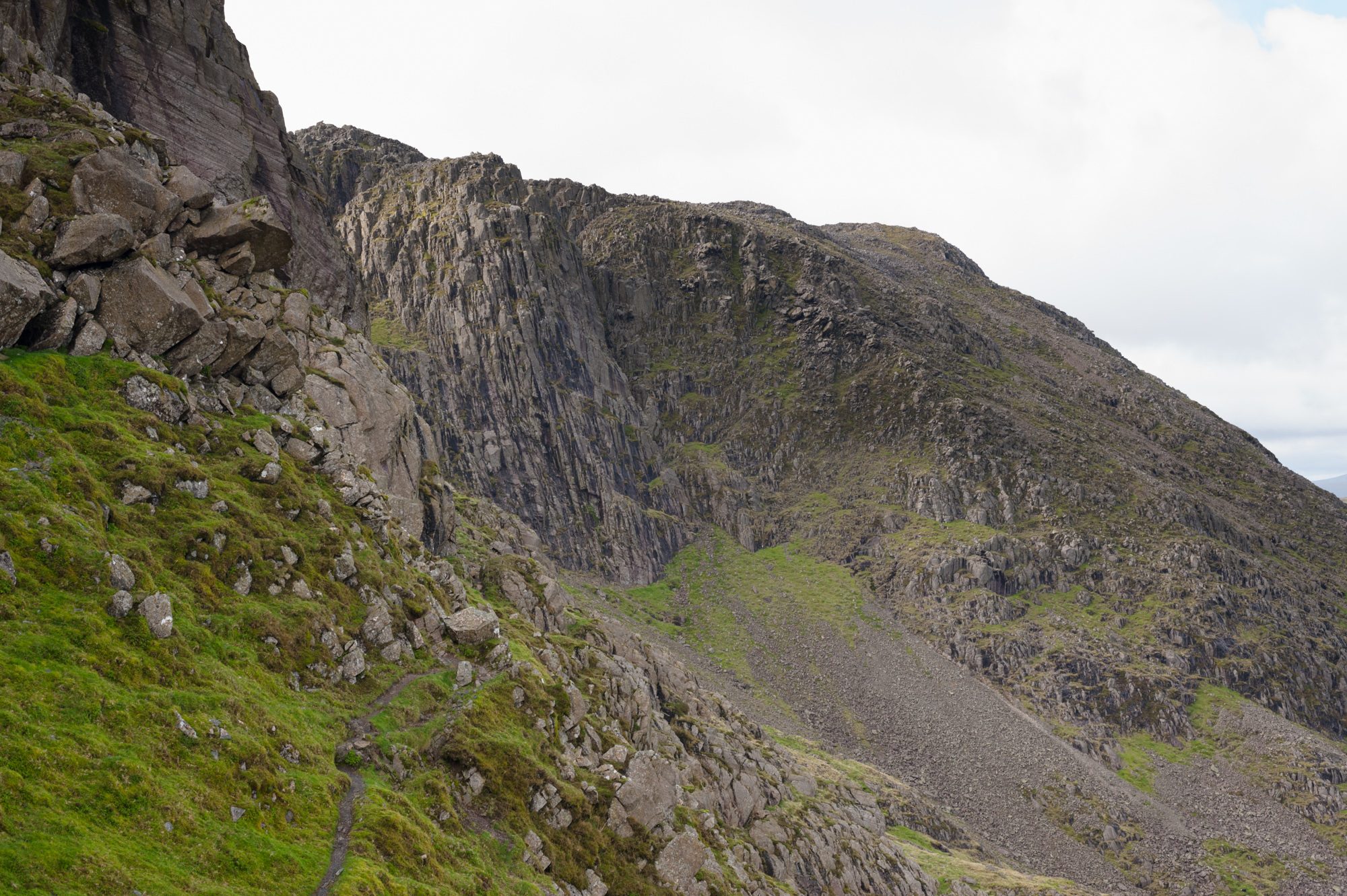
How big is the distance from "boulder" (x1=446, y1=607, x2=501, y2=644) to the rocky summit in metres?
0.18

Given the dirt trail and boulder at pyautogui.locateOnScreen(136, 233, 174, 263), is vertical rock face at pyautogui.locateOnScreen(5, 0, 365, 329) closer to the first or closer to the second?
boulder at pyautogui.locateOnScreen(136, 233, 174, 263)

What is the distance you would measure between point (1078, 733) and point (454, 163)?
572 ft

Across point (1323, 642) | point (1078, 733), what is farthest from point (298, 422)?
point (1323, 642)

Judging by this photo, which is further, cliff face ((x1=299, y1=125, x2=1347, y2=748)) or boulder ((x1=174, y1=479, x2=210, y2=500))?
cliff face ((x1=299, y1=125, x2=1347, y2=748))

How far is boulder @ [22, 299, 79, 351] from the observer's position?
29.2m

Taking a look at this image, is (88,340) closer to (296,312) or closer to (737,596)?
(296,312)

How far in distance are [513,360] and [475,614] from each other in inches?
5046

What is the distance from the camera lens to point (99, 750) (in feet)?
60.4

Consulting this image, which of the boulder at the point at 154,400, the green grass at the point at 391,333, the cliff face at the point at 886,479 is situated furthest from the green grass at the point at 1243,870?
the green grass at the point at 391,333

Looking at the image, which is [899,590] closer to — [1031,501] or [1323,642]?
[1031,501]

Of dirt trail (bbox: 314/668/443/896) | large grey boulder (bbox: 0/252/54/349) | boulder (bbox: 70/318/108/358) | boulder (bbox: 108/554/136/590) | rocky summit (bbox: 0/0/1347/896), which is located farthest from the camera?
boulder (bbox: 70/318/108/358)

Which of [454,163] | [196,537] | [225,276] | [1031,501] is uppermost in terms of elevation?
[454,163]

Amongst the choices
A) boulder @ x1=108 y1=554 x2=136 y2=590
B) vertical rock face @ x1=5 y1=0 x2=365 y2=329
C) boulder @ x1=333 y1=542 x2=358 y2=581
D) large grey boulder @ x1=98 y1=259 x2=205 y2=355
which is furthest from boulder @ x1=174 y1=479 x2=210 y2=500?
vertical rock face @ x1=5 y1=0 x2=365 y2=329

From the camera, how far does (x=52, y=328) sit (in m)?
29.5
